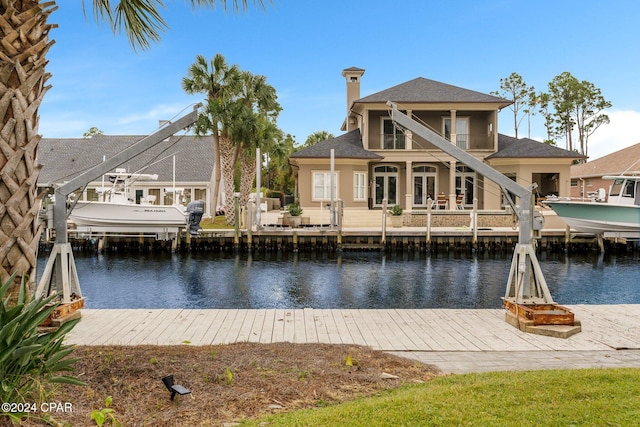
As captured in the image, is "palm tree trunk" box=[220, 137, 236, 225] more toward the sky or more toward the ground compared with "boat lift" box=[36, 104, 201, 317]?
more toward the sky

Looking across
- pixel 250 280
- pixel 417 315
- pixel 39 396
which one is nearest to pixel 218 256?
pixel 250 280

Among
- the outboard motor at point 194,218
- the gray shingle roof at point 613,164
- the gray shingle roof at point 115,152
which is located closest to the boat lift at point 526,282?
the outboard motor at point 194,218

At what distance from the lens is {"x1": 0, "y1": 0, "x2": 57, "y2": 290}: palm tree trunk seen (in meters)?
4.55

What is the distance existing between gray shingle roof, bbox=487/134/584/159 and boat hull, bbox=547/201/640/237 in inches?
229

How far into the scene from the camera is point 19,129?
15.2 ft

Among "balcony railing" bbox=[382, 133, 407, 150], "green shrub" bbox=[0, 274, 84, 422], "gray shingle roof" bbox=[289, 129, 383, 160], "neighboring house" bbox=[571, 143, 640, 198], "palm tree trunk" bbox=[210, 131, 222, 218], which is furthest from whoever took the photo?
"neighboring house" bbox=[571, 143, 640, 198]

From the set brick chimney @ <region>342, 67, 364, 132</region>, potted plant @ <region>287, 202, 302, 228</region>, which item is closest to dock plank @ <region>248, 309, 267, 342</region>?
potted plant @ <region>287, 202, 302, 228</region>

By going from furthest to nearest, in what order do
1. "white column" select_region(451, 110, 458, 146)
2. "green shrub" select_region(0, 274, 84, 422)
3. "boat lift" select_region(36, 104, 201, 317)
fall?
"white column" select_region(451, 110, 458, 146) → "boat lift" select_region(36, 104, 201, 317) → "green shrub" select_region(0, 274, 84, 422)

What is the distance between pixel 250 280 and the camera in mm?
20062

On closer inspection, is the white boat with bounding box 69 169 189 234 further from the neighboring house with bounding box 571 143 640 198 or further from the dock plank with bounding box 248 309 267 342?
the neighboring house with bounding box 571 143 640 198

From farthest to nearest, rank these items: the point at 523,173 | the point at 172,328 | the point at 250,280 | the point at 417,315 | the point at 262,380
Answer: the point at 523,173 < the point at 250,280 < the point at 417,315 < the point at 172,328 < the point at 262,380

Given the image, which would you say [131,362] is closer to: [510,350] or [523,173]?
[510,350]

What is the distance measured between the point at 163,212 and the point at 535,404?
26446 mm

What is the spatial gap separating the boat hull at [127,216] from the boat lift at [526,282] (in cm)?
2171
